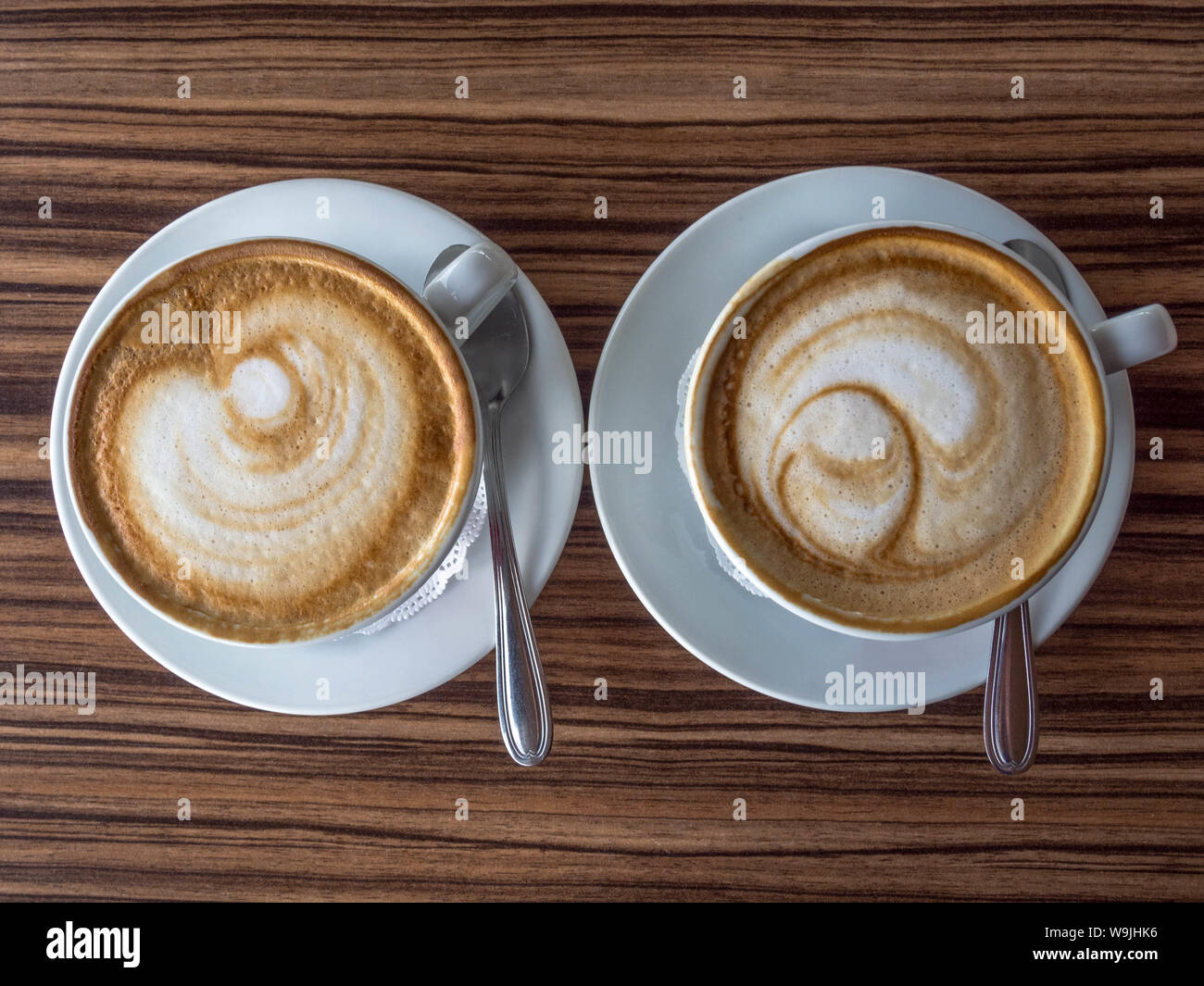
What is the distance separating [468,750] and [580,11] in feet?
3.49

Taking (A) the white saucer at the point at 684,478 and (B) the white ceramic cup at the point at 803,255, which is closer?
(B) the white ceramic cup at the point at 803,255

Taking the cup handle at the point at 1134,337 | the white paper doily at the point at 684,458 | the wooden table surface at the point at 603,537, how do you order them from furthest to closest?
the wooden table surface at the point at 603,537 → the white paper doily at the point at 684,458 → the cup handle at the point at 1134,337

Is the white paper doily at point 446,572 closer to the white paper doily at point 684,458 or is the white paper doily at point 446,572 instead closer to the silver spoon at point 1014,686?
the white paper doily at point 684,458

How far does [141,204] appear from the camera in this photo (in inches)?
48.5

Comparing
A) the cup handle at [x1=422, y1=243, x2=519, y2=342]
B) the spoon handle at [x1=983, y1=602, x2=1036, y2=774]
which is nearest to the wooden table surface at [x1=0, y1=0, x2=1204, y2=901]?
the spoon handle at [x1=983, y1=602, x2=1036, y2=774]

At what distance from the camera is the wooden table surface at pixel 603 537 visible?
1212 mm

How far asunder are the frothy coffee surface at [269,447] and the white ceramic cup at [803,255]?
28cm

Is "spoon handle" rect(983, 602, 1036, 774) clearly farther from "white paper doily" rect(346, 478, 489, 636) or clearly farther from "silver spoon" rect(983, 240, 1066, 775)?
"white paper doily" rect(346, 478, 489, 636)

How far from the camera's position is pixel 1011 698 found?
1096 millimetres

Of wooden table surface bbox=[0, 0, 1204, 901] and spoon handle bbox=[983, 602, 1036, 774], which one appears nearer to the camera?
spoon handle bbox=[983, 602, 1036, 774]

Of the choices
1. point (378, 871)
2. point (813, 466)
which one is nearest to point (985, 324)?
point (813, 466)

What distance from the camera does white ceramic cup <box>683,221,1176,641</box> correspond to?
96 centimetres

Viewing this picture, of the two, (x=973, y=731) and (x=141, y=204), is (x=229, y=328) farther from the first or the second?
(x=973, y=731)

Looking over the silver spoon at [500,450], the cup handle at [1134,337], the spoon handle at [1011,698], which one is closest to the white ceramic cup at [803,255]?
the cup handle at [1134,337]
